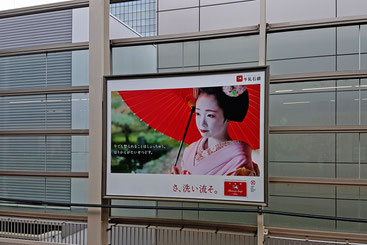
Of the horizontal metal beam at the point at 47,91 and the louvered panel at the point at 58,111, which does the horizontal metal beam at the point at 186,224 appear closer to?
the louvered panel at the point at 58,111

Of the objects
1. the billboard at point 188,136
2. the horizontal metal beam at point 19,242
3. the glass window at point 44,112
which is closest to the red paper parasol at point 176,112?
the billboard at point 188,136

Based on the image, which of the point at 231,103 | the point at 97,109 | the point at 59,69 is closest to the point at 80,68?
the point at 59,69

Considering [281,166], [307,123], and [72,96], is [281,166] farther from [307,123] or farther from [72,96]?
[72,96]

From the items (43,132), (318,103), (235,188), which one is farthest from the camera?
(43,132)

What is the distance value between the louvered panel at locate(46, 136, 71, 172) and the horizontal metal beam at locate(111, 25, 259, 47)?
1065 millimetres

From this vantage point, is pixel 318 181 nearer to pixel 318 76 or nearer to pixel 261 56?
pixel 318 76

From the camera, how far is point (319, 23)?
2566 mm

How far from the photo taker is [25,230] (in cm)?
319

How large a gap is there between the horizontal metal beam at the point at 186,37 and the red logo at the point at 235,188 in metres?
1.25

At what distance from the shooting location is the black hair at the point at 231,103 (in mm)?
2533

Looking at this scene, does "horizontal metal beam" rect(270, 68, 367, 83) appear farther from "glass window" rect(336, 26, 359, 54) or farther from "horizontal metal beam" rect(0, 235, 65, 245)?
"horizontal metal beam" rect(0, 235, 65, 245)

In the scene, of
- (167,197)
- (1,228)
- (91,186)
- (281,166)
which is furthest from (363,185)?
(1,228)

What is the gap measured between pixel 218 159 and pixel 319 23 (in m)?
1.35

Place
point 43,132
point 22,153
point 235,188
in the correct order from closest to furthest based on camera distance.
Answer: point 235,188 → point 43,132 → point 22,153
